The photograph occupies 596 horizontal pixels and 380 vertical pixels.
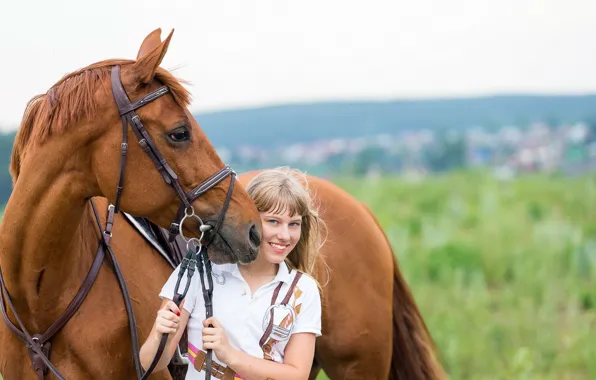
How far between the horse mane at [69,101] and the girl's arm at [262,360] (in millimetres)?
736

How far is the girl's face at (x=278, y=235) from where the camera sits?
247 cm

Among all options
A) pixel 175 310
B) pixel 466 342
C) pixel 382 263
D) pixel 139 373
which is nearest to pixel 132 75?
pixel 175 310

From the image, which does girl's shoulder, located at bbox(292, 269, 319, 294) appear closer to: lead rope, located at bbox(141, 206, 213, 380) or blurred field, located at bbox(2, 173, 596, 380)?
lead rope, located at bbox(141, 206, 213, 380)

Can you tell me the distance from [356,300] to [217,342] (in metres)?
1.54

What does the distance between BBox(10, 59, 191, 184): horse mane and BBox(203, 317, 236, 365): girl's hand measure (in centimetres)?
71

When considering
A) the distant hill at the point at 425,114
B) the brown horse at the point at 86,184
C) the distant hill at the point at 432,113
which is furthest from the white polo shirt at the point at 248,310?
the distant hill at the point at 432,113

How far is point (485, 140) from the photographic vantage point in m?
11.2

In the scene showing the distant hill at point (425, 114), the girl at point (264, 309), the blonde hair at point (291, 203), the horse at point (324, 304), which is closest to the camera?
the girl at point (264, 309)

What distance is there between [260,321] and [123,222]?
85 cm

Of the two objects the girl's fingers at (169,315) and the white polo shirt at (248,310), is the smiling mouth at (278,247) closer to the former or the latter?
the white polo shirt at (248,310)

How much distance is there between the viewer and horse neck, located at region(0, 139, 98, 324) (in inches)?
96.7

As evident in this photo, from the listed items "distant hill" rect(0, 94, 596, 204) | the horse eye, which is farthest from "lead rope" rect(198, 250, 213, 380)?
"distant hill" rect(0, 94, 596, 204)

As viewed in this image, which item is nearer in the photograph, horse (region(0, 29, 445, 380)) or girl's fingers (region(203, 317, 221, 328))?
girl's fingers (region(203, 317, 221, 328))

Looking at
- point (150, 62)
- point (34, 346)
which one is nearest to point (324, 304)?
point (34, 346)
